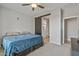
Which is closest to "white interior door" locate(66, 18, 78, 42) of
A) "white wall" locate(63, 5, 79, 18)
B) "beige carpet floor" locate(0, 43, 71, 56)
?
"white wall" locate(63, 5, 79, 18)

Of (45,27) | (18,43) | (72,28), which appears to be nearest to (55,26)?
(45,27)

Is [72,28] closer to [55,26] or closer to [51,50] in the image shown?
[55,26]

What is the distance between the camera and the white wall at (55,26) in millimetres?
2112

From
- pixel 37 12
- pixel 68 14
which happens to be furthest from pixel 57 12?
pixel 37 12

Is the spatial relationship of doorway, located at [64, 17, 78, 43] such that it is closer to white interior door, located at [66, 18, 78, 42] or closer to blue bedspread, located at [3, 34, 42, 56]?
white interior door, located at [66, 18, 78, 42]

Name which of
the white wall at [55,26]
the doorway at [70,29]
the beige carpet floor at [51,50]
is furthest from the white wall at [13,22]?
the doorway at [70,29]

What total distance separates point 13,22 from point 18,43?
1.63 feet

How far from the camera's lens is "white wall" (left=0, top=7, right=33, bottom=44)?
1.77m

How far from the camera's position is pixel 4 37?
5.80 ft

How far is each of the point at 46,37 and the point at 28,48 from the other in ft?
1.92

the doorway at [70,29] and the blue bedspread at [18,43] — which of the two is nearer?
the blue bedspread at [18,43]

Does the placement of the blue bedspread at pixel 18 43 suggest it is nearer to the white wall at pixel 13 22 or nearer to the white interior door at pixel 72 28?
the white wall at pixel 13 22

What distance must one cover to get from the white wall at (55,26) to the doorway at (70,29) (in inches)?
6.4

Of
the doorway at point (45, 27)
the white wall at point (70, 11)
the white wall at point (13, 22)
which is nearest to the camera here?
the white wall at point (13, 22)
